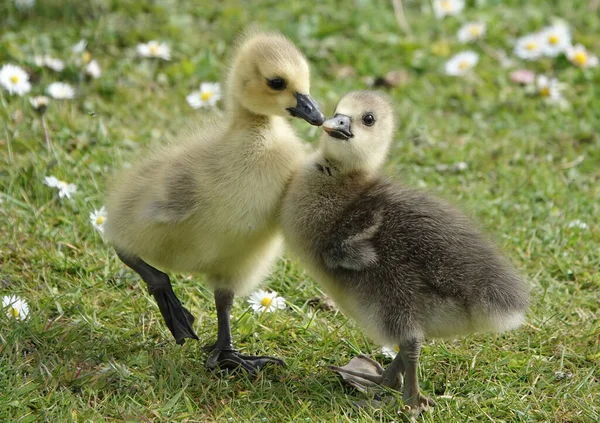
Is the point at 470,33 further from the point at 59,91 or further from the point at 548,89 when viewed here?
the point at 59,91

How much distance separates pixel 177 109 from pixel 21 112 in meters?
0.86

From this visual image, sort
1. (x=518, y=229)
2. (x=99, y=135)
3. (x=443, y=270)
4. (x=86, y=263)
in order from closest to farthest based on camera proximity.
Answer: (x=443, y=270) → (x=86, y=263) → (x=518, y=229) → (x=99, y=135)

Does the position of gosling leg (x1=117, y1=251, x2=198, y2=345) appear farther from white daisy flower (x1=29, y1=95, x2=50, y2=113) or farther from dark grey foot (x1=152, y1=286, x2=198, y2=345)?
white daisy flower (x1=29, y1=95, x2=50, y2=113)

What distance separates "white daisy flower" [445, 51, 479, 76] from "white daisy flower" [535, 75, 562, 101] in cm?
43

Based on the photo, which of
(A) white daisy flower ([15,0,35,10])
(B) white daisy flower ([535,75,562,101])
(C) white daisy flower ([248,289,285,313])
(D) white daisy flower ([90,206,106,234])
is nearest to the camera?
(C) white daisy flower ([248,289,285,313])

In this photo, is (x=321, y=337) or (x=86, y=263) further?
(x=86, y=263)

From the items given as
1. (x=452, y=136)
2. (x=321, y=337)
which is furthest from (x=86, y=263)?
(x=452, y=136)

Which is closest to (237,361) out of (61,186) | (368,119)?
(368,119)

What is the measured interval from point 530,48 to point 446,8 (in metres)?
0.77

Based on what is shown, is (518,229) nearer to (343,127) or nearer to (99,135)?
(343,127)

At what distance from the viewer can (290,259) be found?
3533mm

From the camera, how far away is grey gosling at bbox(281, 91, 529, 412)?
2980 millimetres

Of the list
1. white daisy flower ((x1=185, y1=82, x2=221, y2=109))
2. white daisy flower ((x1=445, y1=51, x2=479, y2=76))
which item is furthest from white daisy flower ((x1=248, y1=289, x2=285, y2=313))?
white daisy flower ((x1=445, y1=51, x2=479, y2=76))

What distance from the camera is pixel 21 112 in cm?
484
